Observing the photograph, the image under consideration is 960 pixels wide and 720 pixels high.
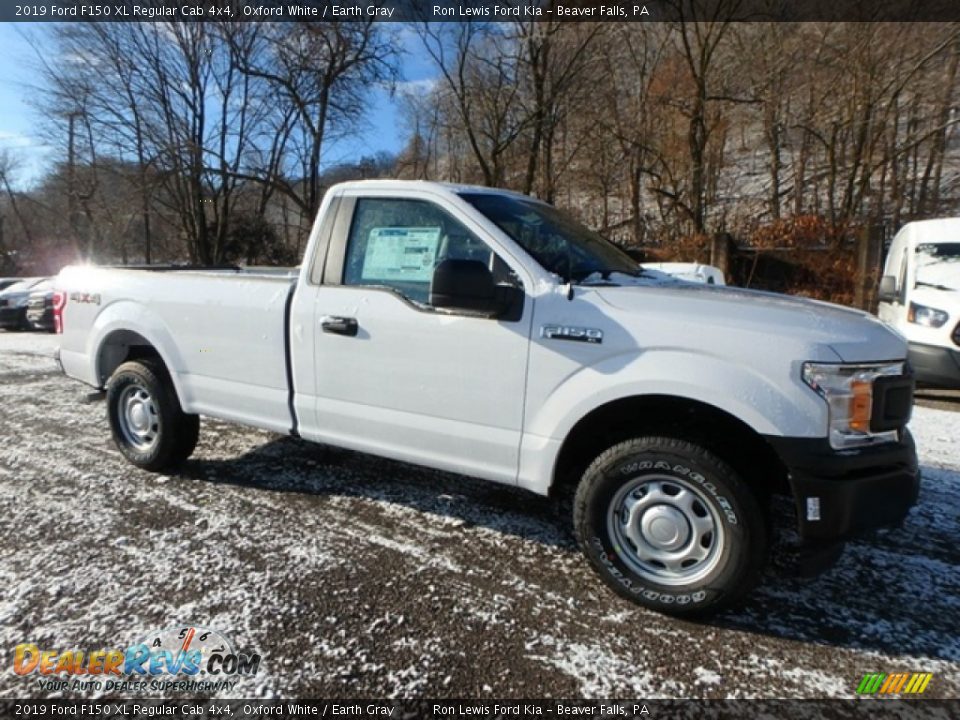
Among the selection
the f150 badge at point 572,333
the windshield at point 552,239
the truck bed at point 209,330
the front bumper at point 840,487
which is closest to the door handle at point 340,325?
the truck bed at point 209,330

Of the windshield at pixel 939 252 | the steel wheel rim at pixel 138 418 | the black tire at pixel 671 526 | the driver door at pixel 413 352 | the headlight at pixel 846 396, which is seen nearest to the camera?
the headlight at pixel 846 396

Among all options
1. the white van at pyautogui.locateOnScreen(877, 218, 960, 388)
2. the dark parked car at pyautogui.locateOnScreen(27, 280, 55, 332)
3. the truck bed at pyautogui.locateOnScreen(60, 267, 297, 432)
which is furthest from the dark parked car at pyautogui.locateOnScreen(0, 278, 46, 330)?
the white van at pyautogui.locateOnScreen(877, 218, 960, 388)

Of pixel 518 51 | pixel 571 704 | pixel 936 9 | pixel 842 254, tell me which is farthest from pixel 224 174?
pixel 571 704

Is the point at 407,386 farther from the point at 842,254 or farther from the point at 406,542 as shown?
the point at 842,254

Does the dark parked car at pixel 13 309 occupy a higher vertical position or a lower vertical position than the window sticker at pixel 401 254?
lower

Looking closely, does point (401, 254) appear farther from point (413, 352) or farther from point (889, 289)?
point (889, 289)

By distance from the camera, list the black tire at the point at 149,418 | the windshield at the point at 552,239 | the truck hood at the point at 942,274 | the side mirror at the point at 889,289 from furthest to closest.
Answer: the side mirror at the point at 889,289, the truck hood at the point at 942,274, the black tire at the point at 149,418, the windshield at the point at 552,239

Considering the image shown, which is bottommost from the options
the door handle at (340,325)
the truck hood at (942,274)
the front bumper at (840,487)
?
the front bumper at (840,487)

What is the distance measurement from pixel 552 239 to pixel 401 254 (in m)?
0.85

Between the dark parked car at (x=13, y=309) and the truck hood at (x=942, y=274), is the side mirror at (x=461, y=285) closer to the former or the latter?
the truck hood at (x=942, y=274)

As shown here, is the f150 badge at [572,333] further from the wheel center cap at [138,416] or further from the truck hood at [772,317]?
the wheel center cap at [138,416]

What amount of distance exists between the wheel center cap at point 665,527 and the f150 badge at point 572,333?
0.83 meters

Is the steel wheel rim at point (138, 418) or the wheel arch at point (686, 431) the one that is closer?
the wheel arch at point (686, 431)

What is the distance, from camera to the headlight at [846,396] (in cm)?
227
